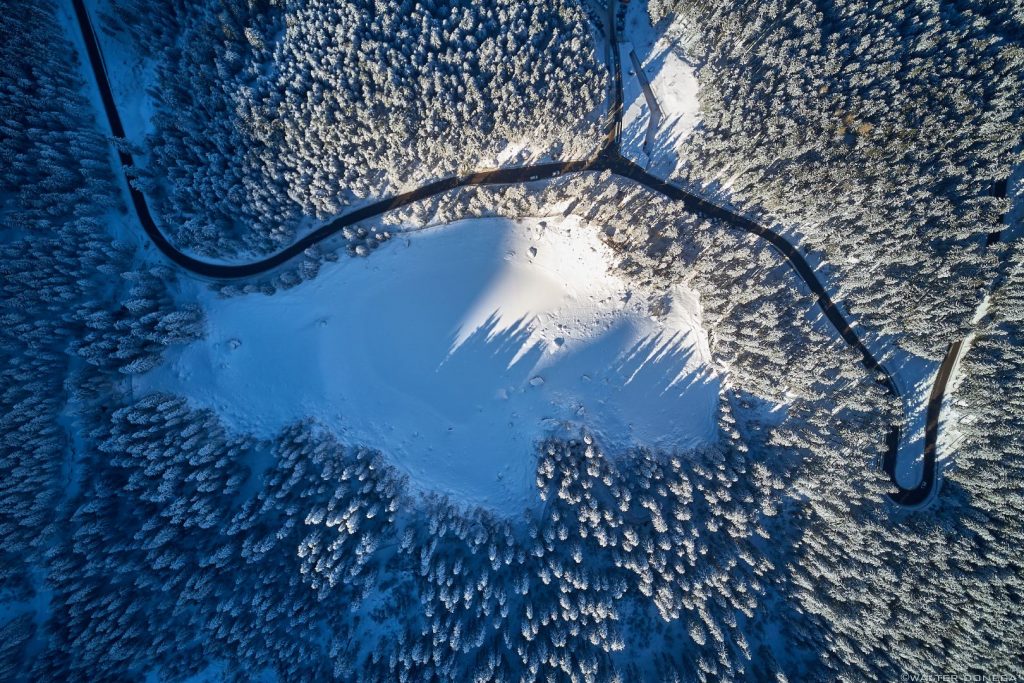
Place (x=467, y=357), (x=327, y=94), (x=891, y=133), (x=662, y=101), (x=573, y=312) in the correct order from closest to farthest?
(x=891, y=133)
(x=327, y=94)
(x=467, y=357)
(x=573, y=312)
(x=662, y=101)

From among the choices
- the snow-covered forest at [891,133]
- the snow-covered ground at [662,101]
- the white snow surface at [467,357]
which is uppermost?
the snow-covered forest at [891,133]

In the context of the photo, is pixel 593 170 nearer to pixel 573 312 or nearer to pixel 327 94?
pixel 573 312

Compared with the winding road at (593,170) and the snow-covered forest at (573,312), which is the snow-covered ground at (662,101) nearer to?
the winding road at (593,170)

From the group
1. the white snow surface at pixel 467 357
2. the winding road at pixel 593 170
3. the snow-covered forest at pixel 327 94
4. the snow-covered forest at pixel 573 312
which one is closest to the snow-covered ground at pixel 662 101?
the winding road at pixel 593 170

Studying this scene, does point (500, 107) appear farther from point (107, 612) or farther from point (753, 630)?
point (107, 612)

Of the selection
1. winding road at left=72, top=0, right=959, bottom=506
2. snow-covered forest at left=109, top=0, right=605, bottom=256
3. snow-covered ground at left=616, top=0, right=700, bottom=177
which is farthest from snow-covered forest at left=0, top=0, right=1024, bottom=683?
snow-covered ground at left=616, top=0, right=700, bottom=177

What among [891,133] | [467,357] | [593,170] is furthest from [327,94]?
[891,133]

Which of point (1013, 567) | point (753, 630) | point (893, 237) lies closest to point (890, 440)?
point (1013, 567)
